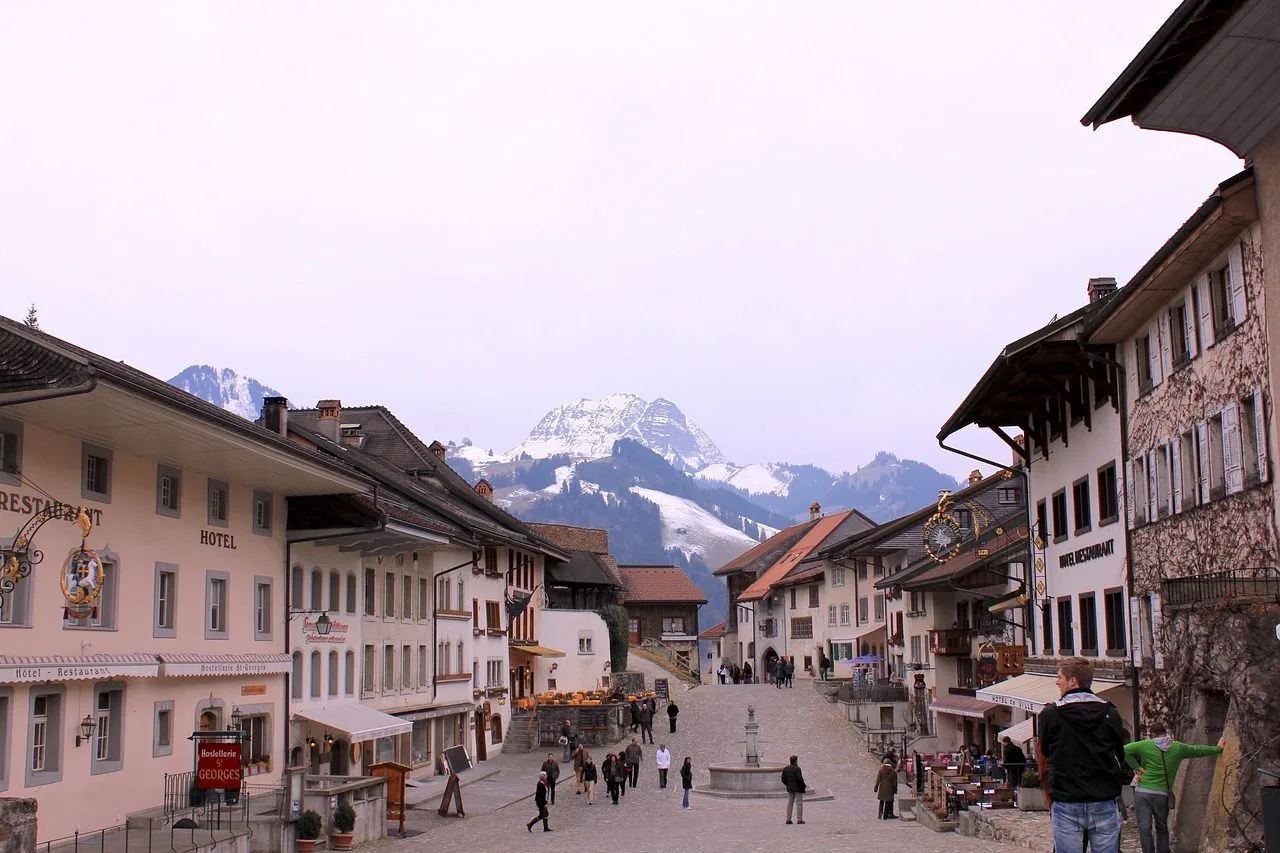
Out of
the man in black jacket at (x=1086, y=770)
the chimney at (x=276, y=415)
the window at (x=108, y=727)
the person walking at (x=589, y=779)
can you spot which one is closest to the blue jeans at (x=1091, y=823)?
the man in black jacket at (x=1086, y=770)

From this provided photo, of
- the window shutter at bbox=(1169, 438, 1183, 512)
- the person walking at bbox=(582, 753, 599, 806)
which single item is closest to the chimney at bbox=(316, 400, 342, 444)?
the person walking at bbox=(582, 753, 599, 806)

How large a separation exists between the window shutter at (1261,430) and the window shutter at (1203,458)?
216 cm

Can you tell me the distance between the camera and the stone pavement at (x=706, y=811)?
28.8 metres

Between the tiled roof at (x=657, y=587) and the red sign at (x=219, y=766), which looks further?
the tiled roof at (x=657, y=587)

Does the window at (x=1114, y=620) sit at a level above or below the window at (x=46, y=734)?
above

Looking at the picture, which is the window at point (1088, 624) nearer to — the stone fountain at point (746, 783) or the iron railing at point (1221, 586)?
the iron railing at point (1221, 586)

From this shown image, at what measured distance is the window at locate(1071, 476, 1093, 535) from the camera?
1261 inches

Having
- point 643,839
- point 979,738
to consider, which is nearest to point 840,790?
point 979,738

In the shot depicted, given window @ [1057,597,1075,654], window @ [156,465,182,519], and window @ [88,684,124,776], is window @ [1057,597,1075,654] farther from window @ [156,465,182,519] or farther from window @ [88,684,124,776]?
window @ [88,684,124,776]

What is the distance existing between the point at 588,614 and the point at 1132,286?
48451 mm

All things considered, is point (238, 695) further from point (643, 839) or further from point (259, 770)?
point (643, 839)

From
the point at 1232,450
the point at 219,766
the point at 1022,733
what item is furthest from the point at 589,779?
the point at 1232,450

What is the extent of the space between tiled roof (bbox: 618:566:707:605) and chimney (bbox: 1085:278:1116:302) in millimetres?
71601

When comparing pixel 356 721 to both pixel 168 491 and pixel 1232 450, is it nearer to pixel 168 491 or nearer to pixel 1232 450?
pixel 168 491
